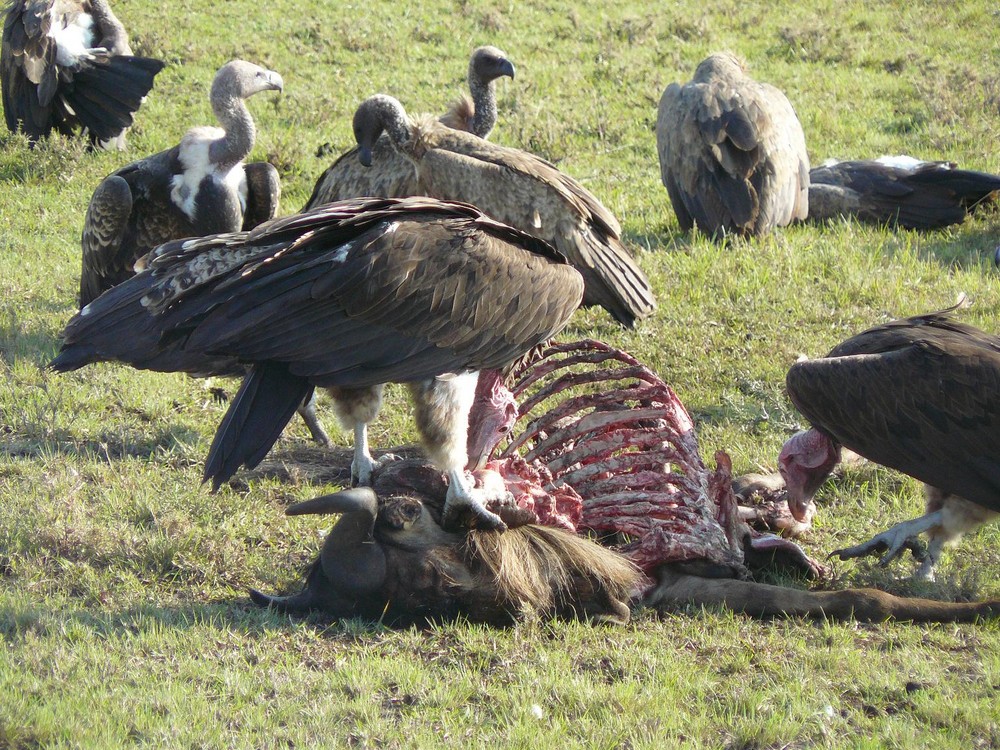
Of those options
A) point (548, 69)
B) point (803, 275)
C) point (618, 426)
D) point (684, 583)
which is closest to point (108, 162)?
point (548, 69)

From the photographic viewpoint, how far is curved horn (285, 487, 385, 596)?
4.02 m

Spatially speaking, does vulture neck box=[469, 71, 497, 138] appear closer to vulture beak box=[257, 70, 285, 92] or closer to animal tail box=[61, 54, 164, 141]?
vulture beak box=[257, 70, 285, 92]

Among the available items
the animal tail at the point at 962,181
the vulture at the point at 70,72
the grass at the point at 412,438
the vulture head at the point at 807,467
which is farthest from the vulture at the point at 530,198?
the vulture at the point at 70,72

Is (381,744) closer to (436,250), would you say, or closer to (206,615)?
(206,615)

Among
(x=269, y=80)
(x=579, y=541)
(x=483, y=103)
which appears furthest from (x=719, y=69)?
(x=579, y=541)

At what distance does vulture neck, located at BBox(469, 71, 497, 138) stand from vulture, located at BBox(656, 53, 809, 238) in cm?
130

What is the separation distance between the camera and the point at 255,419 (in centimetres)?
408

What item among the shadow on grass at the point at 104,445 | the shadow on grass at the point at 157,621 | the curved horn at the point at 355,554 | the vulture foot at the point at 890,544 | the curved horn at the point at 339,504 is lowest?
the shadow on grass at the point at 104,445

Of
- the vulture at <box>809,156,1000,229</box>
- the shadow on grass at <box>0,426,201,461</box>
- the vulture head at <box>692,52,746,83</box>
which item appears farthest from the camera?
the vulture head at <box>692,52,746,83</box>

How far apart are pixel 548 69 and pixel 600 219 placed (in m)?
5.35

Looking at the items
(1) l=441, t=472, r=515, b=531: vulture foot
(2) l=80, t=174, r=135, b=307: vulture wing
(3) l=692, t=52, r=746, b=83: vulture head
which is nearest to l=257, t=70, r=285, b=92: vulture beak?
(2) l=80, t=174, r=135, b=307: vulture wing

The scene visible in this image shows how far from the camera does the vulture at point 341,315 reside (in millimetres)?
4156

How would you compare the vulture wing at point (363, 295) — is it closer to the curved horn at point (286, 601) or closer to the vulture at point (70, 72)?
the curved horn at point (286, 601)

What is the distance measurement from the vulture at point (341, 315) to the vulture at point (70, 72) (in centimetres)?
580
